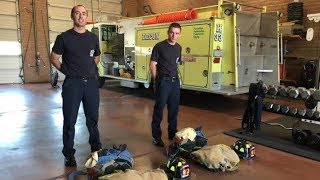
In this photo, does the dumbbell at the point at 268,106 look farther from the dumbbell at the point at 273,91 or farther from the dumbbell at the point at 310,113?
the dumbbell at the point at 310,113

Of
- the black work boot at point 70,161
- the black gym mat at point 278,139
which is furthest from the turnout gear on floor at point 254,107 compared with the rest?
Answer: the black work boot at point 70,161

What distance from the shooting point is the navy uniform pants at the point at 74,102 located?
3885 millimetres

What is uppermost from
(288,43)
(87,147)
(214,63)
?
(288,43)

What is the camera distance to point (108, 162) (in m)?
3.57

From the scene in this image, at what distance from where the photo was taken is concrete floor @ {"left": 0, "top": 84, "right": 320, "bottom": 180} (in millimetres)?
3982

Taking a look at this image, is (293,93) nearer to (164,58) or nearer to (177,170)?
(164,58)

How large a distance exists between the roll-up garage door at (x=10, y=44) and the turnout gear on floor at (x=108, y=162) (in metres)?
12.7

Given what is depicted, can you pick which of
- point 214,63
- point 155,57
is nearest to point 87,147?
point 155,57

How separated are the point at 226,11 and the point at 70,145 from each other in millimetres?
5246

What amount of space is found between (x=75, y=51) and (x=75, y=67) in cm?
20

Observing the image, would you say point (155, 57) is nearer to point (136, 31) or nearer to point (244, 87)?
point (244, 87)

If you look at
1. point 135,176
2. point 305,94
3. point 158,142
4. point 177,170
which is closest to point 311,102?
point 305,94

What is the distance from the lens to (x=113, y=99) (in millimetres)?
9969

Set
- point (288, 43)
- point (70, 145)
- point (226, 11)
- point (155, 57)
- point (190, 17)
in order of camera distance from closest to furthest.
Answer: point (70, 145), point (155, 57), point (226, 11), point (190, 17), point (288, 43)
